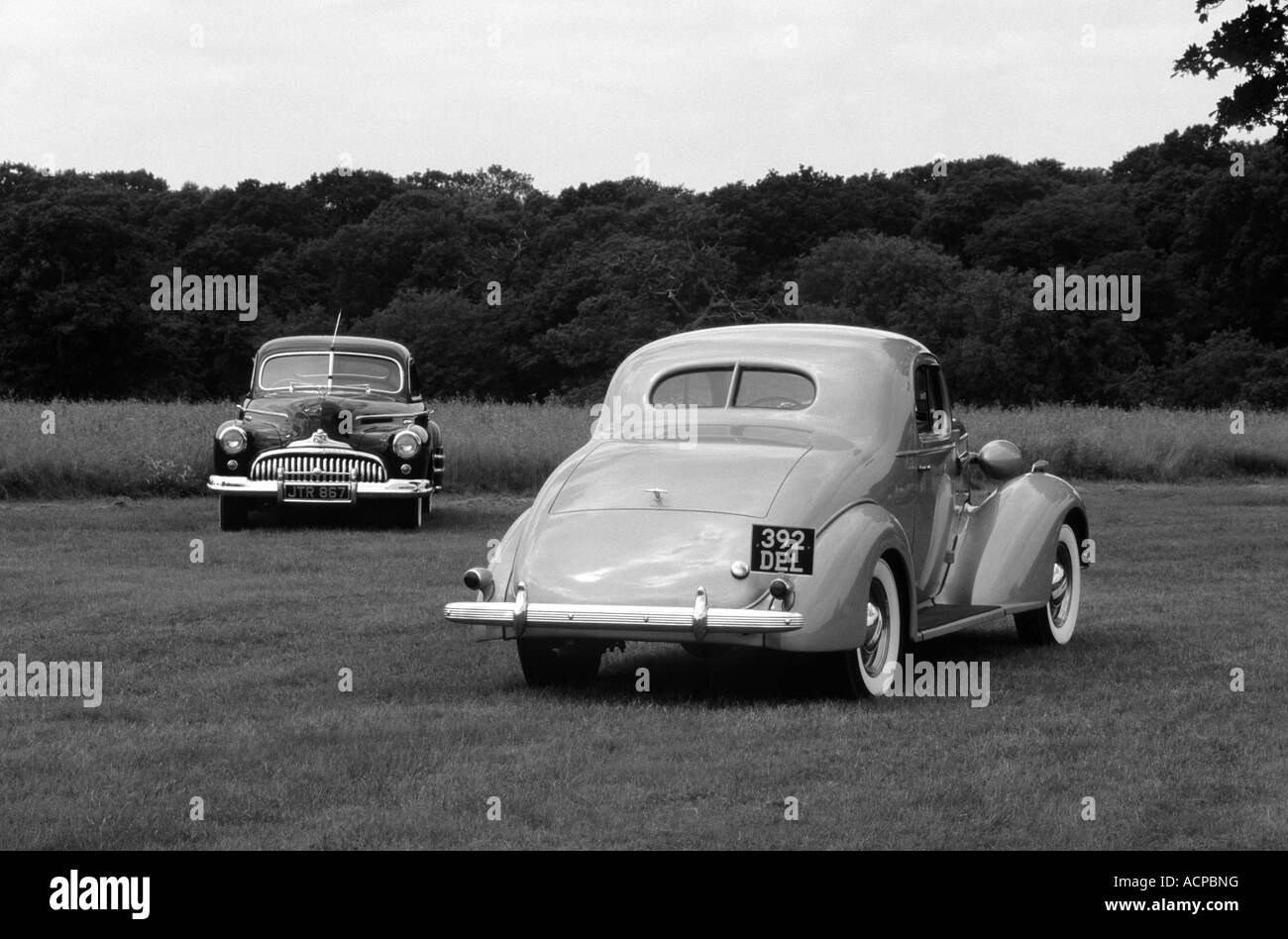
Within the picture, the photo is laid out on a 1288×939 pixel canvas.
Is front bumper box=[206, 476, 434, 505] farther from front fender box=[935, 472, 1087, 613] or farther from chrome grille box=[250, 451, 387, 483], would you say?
front fender box=[935, 472, 1087, 613]

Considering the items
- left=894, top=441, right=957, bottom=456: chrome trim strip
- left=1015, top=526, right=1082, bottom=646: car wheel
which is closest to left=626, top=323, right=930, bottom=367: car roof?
left=894, top=441, right=957, bottom=456: chrome trim strip

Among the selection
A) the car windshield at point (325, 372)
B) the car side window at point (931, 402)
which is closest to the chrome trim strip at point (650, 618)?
the car side window at point (931, 402)

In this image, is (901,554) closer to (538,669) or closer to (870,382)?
(870,382)

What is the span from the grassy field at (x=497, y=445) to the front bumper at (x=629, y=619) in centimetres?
1655

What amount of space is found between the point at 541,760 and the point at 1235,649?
5.10m

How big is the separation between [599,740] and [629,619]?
702mm

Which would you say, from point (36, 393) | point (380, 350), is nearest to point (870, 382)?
point (380, 350)

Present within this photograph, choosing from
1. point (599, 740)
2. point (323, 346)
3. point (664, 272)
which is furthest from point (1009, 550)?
point (664, 272)

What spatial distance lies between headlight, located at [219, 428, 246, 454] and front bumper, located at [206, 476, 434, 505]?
1.24 feet

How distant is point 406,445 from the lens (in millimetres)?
18672

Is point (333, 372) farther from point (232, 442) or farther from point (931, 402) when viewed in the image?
point (931, 402)

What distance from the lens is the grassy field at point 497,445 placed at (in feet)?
76.8

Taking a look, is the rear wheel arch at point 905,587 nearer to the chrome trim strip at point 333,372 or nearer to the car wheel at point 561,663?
the car wheel at point 561,663

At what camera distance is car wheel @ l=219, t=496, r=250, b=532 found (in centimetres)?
1845
